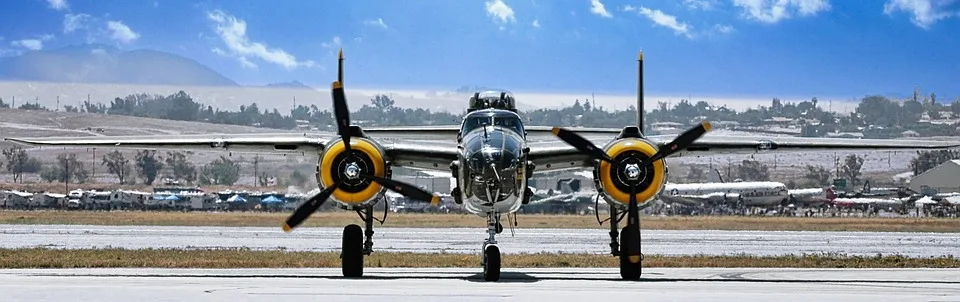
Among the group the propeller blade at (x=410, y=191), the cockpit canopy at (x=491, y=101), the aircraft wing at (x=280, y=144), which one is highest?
the cockpit canopy at (x=491, y=101)

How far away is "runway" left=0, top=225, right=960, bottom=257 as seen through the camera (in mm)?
46500

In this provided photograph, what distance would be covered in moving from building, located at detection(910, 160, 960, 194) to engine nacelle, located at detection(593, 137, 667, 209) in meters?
136

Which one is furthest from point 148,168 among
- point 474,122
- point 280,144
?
point 474,122

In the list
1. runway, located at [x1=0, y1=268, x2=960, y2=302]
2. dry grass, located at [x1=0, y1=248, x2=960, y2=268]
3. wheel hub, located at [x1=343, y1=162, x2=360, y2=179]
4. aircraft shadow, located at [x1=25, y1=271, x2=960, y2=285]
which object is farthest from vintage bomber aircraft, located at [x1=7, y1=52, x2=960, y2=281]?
dry grass, located at [x1=0, y1=248, x2=960, y2=268]

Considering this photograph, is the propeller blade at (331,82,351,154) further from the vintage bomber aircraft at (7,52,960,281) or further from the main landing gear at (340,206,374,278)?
the main landing gear at (340,206,374,278)

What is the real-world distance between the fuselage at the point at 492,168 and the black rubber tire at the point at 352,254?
Answer: 2606 mm

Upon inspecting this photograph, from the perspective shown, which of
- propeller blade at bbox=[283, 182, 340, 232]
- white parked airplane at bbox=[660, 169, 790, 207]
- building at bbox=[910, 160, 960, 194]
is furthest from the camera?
building at bbox=[910, 160, 960, 194]

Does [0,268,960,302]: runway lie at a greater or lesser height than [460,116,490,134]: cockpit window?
lesser

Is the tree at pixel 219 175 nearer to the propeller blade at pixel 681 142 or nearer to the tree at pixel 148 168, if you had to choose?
the tree at pixel 148 168

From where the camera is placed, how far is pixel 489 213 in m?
27.5

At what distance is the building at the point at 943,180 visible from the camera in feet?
525

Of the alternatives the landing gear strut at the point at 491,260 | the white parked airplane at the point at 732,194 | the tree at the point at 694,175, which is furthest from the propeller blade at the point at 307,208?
the tree at the point at 694,175

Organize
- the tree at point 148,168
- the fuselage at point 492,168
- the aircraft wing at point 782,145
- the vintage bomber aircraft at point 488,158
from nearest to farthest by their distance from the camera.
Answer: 1. the fuselage at point 492,168
2. the vintage bomber aircraft at point 488,158
3. the aircraft wing at point 782,145
4. the tree at point 148,168

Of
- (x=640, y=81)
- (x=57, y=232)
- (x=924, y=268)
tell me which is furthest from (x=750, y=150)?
(x=57, y=232)
